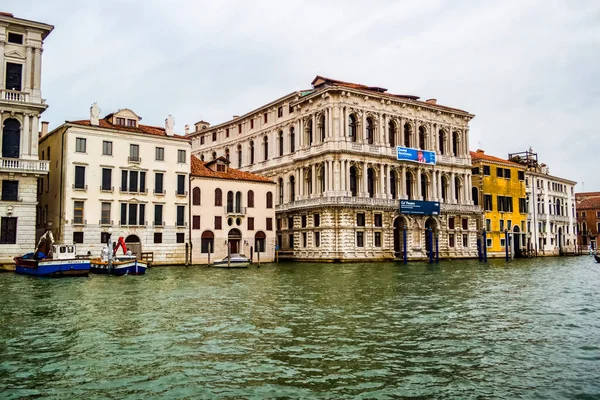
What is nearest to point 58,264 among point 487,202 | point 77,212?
point 77,212

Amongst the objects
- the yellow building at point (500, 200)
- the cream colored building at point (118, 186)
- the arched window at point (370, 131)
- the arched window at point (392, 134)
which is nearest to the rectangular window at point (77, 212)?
the cream colored building at point (118, 186)

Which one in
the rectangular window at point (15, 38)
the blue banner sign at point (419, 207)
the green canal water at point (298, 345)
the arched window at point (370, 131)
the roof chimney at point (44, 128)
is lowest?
the green canal water at point (298, 345)

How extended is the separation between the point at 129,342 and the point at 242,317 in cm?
366

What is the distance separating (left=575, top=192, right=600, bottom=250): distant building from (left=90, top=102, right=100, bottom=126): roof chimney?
7679 centimetres

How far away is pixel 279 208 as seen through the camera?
174ft

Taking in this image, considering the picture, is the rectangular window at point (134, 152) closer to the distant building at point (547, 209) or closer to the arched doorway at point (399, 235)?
the arched doorway at point (399, 235)

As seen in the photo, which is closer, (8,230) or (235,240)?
(8,230)

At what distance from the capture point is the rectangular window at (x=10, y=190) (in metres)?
32.0

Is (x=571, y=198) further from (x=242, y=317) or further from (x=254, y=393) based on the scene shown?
(x=254, y=393)

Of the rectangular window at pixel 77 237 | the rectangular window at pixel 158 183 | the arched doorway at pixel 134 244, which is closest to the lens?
the rectangular window at pixel 77 237

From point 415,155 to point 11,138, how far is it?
33.4 meters

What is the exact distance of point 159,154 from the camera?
39406 millimetres

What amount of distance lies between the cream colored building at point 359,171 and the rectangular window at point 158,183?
549 inches

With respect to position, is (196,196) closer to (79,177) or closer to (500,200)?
(79,177)
